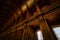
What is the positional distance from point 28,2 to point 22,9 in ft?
1.11

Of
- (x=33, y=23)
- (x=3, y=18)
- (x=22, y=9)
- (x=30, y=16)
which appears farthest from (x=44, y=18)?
(x=3, y=18)

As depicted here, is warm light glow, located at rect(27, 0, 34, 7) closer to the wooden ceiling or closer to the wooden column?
the wooden ceiling

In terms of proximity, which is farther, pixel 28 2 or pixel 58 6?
pixel 28 2

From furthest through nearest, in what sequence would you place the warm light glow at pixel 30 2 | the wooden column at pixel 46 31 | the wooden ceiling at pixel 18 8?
the warm light glow at pixel 30 2
the wooden ceiling at pixel 18 8
the wooden column at pixel 46 31

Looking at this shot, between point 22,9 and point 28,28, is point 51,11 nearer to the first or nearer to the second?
point 28,28

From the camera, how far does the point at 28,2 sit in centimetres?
253

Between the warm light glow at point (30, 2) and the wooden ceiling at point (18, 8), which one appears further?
the warm light glow at point (30, 2)

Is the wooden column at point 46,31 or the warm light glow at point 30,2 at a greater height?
the warm light glow at point 30,2

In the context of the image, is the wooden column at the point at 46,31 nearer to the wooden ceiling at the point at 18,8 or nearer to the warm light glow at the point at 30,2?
the wooden ceiling at the point at 18,8

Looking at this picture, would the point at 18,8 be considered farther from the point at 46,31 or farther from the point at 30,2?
the point at 46,31

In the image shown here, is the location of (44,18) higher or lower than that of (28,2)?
lower

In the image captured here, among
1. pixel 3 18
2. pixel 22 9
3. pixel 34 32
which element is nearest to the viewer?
pixel 34 32

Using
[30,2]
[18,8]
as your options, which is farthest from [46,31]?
[18,8]

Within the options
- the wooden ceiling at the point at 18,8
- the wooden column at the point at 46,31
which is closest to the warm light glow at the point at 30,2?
the wooden ceiling at the point at 18,8
